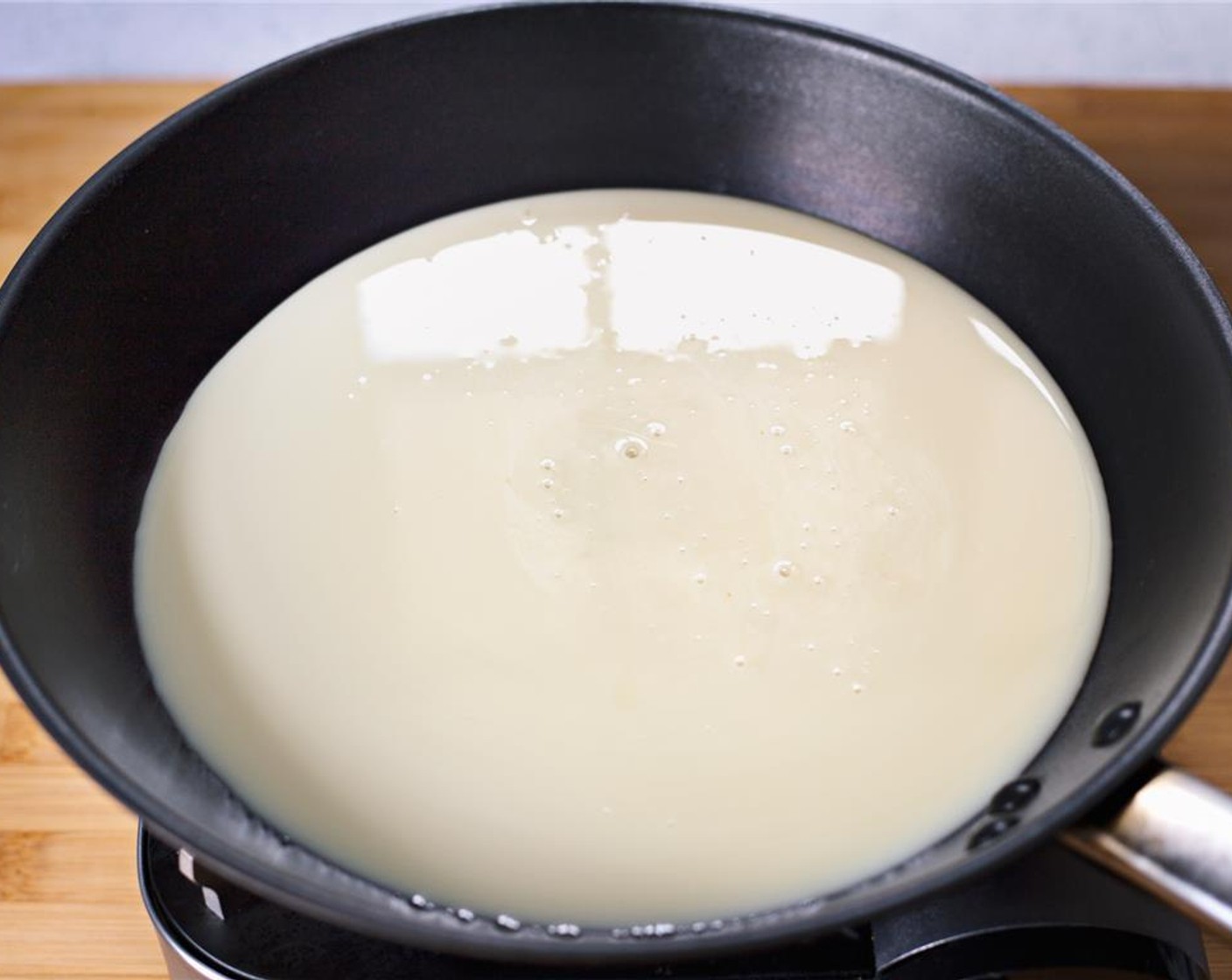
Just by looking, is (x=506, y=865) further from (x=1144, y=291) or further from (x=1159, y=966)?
(x=1144, y=291)

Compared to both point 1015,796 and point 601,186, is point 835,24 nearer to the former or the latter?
point 601,186

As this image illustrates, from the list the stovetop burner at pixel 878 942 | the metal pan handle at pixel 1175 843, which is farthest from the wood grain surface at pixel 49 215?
the metal pan handle at pixel 1175 843

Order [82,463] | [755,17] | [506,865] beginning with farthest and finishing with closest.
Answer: [755,17]
[82,463]
[506,865]

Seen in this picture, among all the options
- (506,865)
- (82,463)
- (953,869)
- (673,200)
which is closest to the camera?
(953,869)

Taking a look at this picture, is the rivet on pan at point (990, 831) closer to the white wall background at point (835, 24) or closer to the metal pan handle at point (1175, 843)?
the metal pan handle at point (1175, 843)

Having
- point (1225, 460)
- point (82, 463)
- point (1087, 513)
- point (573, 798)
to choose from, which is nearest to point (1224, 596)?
point (1225, 460)

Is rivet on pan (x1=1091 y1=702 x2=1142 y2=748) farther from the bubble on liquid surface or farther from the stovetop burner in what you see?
the bubble on liquid surface

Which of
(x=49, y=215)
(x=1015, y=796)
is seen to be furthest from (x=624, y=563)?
(x=49, y=215)
